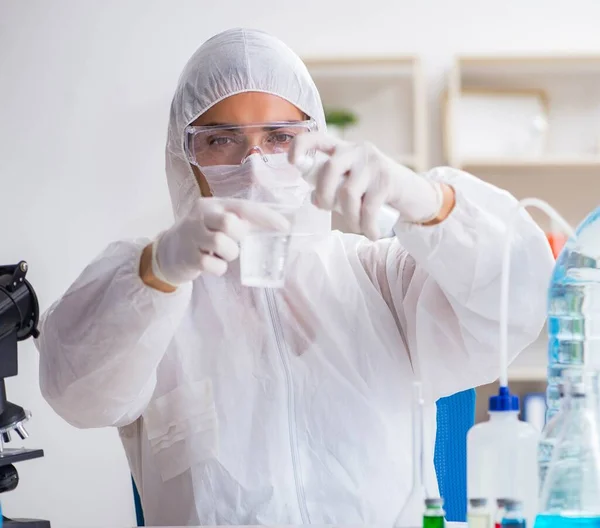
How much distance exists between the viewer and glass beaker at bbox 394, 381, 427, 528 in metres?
0.88

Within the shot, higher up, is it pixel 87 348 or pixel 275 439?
pixel 87 348

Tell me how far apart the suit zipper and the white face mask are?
0.51ft

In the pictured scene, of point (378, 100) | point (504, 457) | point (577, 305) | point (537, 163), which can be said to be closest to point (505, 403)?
point (504, 457)

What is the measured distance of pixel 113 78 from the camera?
3633 millimetres

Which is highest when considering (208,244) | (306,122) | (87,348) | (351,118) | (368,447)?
(351,118)

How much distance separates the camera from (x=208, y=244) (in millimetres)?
1074

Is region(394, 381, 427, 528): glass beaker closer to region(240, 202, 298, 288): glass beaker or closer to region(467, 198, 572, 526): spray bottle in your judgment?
region(467, 198, 572, 526): spray bottle

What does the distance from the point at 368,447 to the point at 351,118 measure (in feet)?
7.12

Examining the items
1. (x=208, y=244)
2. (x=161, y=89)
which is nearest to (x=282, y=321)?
(x=208, y=244)

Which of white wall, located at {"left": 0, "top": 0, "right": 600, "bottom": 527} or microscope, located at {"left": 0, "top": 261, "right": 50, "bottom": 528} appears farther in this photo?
white wall, located at {"left": 0, "top": 0, "right": 600, "bottom": 527}

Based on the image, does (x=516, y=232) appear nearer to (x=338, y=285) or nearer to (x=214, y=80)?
(x=338, y=285)

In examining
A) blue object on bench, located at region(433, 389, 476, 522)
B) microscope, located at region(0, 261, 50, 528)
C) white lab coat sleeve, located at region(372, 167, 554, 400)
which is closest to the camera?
white lab coat sleeve, located at region(372, 167, 554, 400)

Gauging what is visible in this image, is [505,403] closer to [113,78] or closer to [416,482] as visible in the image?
[416,482]

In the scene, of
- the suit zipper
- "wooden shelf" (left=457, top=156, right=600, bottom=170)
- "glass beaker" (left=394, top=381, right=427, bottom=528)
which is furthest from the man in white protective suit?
"wooden shelf" (left=457, top=156, right=600, bottom=170)
